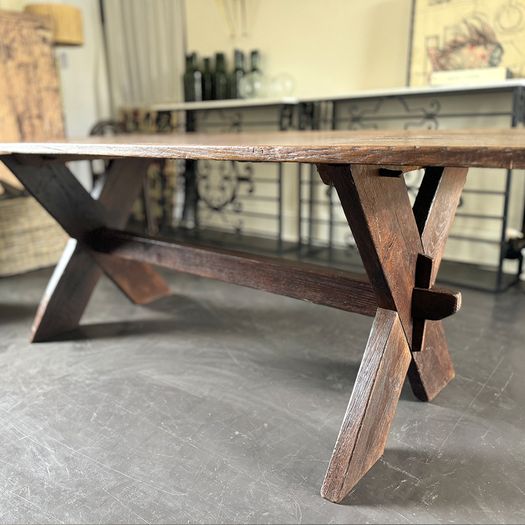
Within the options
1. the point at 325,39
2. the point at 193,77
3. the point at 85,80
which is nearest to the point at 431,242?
the point at 325,39

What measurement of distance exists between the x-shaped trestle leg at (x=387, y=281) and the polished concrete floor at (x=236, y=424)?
3.2 inches

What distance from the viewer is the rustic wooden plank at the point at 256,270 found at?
1.24m

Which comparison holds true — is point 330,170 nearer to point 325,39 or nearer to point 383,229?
point 383,229

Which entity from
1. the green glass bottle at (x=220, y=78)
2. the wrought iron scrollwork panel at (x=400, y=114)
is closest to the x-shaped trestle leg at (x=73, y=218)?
the wrought iron scrollwork panel at (x=400, y=114)

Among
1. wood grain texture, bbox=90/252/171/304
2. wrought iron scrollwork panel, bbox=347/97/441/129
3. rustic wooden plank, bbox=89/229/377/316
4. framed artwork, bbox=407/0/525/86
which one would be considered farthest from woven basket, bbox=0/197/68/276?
framed artwork, bbox=407/0/525/86

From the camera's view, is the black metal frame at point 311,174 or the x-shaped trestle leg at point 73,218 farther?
the black metal frame at point 311,174

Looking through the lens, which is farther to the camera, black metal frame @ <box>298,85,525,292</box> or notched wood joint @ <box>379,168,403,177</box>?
black metal frame @ <box>298,85,525,292</box>

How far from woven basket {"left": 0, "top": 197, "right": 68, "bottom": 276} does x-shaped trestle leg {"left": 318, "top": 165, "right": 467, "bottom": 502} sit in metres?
2.20

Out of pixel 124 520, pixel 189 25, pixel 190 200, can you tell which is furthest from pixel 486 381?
pixel 189 25

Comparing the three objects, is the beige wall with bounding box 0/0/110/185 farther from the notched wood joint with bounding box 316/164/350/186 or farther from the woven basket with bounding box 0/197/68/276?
the notched wood joint with bounding box 316/164/350/186

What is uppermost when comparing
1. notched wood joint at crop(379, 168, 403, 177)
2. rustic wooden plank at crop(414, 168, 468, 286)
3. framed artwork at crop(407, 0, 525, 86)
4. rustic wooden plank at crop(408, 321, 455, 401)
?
framed artwork at crop(407, 0, 525, 86)

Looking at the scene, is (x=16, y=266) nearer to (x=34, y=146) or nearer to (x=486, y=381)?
(x=34, y=146)

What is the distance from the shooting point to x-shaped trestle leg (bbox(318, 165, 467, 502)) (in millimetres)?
970

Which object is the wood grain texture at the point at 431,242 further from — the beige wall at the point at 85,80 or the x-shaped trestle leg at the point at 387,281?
the beige wall at the point at 85,80
